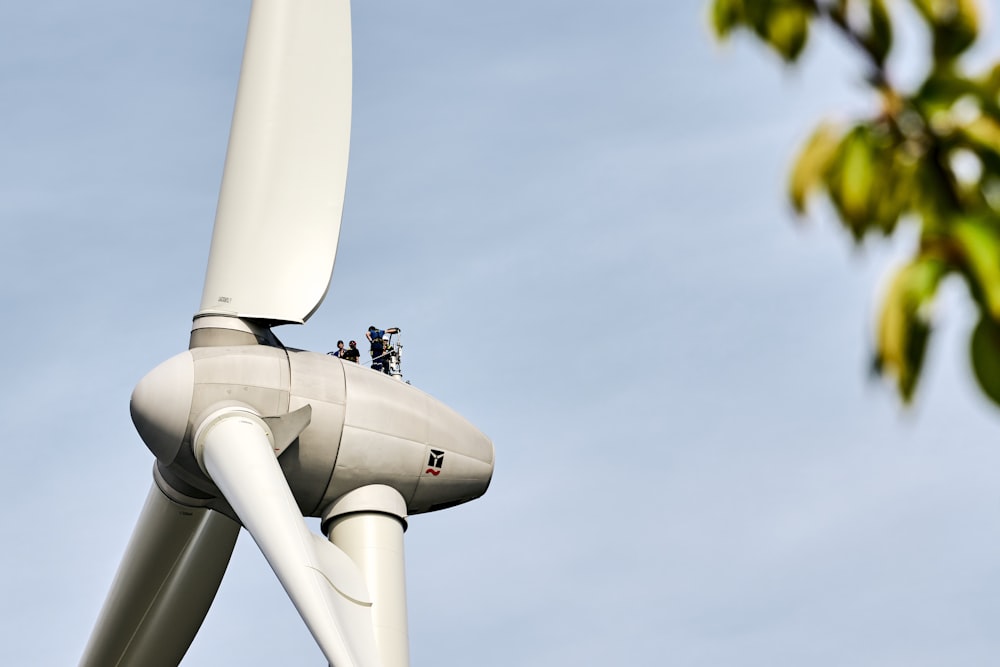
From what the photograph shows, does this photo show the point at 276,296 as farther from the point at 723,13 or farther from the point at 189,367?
the point at 723,13

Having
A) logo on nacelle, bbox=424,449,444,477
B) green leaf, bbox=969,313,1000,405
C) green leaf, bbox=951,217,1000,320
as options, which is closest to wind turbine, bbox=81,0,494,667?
logo on nacelle, bbox=424,449,444,477

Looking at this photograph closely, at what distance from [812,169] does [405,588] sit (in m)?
23.0

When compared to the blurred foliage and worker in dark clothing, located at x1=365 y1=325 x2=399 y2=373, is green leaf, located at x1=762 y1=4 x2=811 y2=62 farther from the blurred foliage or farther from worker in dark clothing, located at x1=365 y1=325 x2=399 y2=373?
worker in dark clothing, located at x1=365 y1=325 x2=399 y2=373

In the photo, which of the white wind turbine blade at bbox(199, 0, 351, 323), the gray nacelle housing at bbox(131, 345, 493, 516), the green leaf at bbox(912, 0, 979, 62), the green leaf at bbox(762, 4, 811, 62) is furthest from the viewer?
the white wind turbine blade at bbox(199, 0, 351, 323)

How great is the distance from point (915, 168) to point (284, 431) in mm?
21873

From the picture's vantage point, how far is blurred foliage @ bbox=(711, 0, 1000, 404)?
3.53m

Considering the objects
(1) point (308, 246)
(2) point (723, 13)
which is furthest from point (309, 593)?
(2) point (723, 13)

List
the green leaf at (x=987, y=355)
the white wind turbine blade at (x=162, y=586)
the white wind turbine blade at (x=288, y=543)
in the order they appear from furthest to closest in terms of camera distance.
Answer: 1. the white wind turbine blade at (x=162, y=586)
2. the white wind turbine blade at (x=288, y=543)
3. the green leaf at (x=987, y=355)

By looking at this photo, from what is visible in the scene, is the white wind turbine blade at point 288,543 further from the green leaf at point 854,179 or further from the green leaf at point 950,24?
the green leaf at point 950,24

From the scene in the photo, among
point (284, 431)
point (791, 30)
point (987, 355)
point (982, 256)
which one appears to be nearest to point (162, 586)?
point (284, 431)

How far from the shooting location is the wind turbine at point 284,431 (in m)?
24.2

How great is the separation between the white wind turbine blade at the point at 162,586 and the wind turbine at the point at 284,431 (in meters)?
0.03

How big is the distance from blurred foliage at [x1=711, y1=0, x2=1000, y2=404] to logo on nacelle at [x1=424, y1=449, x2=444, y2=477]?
23070 mm

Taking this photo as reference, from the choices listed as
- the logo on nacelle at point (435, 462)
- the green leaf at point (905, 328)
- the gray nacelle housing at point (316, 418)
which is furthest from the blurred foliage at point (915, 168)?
the logo on nacelle at point (435, 462)
